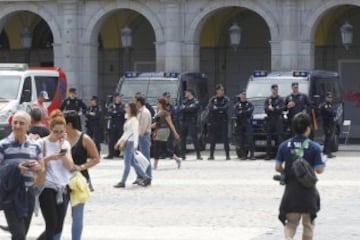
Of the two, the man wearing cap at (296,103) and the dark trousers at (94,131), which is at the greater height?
the man wearing cap at (296,103)

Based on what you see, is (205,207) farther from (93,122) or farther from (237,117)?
(93,122)

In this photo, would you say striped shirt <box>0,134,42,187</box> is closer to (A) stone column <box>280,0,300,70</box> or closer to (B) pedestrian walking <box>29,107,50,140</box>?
(B) pedestrian walking <box>29,107,50,140</box>

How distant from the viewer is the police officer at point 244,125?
26.5 metres

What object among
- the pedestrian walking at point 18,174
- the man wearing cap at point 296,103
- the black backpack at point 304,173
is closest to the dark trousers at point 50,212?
the pedestrian walking at point 18,174

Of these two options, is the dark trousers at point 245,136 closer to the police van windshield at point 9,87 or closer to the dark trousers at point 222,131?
the dark trousers at point 222,131

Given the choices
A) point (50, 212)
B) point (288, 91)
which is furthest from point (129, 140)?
point (288, 91)

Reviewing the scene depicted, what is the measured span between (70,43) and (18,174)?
25011mm

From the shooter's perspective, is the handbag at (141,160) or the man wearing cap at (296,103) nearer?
the handbag at (141,160)

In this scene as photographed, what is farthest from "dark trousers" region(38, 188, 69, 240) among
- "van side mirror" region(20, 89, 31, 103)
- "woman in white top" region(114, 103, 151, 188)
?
"van side mirror" region(20, 89, 31, 103)

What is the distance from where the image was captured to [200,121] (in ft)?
95.2

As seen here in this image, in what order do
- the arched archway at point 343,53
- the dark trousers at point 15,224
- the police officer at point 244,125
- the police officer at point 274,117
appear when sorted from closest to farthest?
the dark trousers at point 15,224 < the police officer at point 274,117 < the police officer at point 244,125 < the arched archway at point 343,53

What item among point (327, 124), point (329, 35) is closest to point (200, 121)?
point (327, 124)

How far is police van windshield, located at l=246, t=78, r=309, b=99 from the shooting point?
27891 millimetres

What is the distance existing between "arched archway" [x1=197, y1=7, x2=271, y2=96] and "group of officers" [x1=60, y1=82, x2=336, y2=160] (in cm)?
1060
